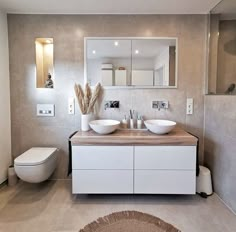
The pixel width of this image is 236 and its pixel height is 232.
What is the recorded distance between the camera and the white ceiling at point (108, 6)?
234 cm

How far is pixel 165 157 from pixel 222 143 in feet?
2.19

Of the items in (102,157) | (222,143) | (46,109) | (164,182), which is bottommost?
(164,182)

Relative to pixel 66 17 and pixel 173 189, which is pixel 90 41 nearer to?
pixel 66 17

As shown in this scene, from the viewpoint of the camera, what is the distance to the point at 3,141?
8.64ft

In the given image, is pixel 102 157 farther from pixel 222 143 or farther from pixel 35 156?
pixel 222 143

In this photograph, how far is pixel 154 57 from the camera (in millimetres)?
2686

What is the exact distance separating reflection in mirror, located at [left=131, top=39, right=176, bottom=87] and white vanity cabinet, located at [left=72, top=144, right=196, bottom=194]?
1.01 meters

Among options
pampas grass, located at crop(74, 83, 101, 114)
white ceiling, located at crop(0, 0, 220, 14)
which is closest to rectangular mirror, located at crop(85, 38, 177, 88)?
pampas grass, located at crop(74, 83, 101, 114)

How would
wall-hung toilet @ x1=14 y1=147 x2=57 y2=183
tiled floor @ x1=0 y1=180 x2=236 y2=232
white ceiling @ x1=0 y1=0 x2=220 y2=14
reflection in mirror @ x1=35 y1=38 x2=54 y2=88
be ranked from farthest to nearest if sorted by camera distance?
1. reflection in mirror @ x1=35 y1=38 x2=54 y2=88
2. white ceiling @ x1=0 y1=0 x2=220 y2=14
3. wall-hung toilet @ x1=14 y1=147 x2=57 y2=183
4. tiled floor @ x1=0 y1=180 x2=236 y2=232

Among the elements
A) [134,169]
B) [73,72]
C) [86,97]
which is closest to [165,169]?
[134,169]

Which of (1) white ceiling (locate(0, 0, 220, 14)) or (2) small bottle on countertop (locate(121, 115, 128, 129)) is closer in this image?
(1) white ceiling (locate(0, 0, 220, 14))

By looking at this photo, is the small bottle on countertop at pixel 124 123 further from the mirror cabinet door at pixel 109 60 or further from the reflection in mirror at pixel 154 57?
the reflection in mirror at pixel 154 57

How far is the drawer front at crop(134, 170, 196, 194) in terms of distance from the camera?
2223mm

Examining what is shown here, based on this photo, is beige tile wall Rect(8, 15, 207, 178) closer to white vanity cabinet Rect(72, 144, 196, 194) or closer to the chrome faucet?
the chrome faucet
